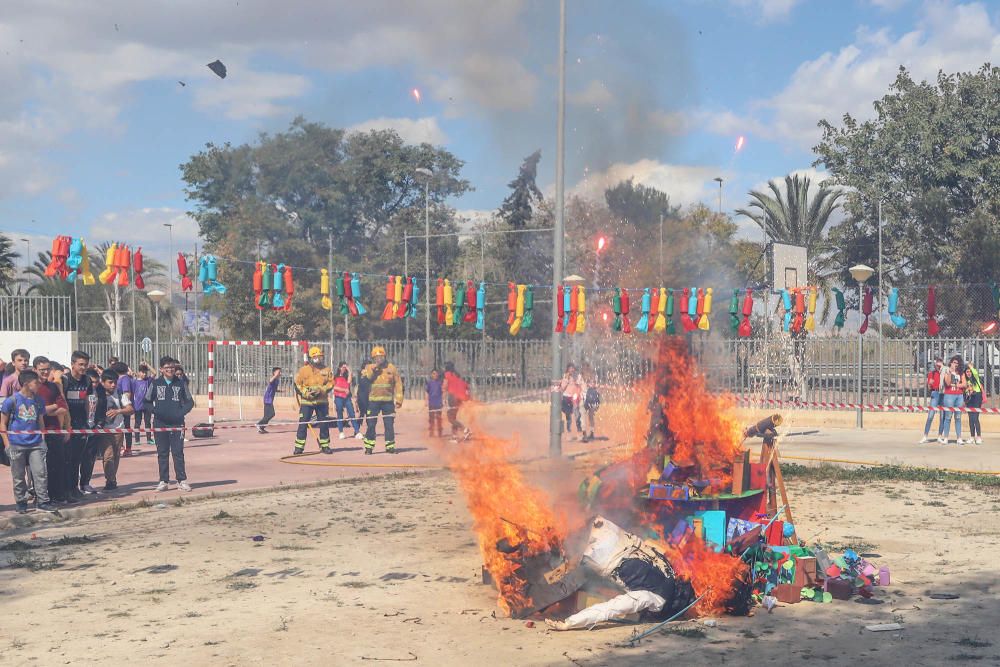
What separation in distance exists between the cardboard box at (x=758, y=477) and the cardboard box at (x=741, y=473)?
48mm

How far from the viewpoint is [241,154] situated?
2050 cm

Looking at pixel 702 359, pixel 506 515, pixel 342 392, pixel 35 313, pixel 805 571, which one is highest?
pixel 35 313

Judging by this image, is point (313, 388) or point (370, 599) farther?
point (313, 388)

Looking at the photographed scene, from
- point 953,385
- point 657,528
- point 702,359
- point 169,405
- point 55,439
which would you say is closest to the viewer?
point 657,528

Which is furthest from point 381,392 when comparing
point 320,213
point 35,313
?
point 320,213

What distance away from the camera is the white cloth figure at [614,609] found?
685 cm

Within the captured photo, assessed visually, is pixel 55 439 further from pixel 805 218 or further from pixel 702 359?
pixel 805 218

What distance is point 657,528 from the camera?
796 cm

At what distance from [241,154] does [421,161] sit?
31.2 ft

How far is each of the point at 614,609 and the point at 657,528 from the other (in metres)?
1.24

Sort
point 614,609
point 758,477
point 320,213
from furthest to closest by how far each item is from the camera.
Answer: point 320,213 < point 758,477 < point 614,609

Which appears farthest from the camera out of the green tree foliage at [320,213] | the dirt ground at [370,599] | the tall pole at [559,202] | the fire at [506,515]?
the green tree foliage at [320,213]

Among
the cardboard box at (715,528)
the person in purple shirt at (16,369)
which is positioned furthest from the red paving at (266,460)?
the cardboard box at (715,528)

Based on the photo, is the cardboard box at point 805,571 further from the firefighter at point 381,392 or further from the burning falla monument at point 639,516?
the firefighter at point 381,392
